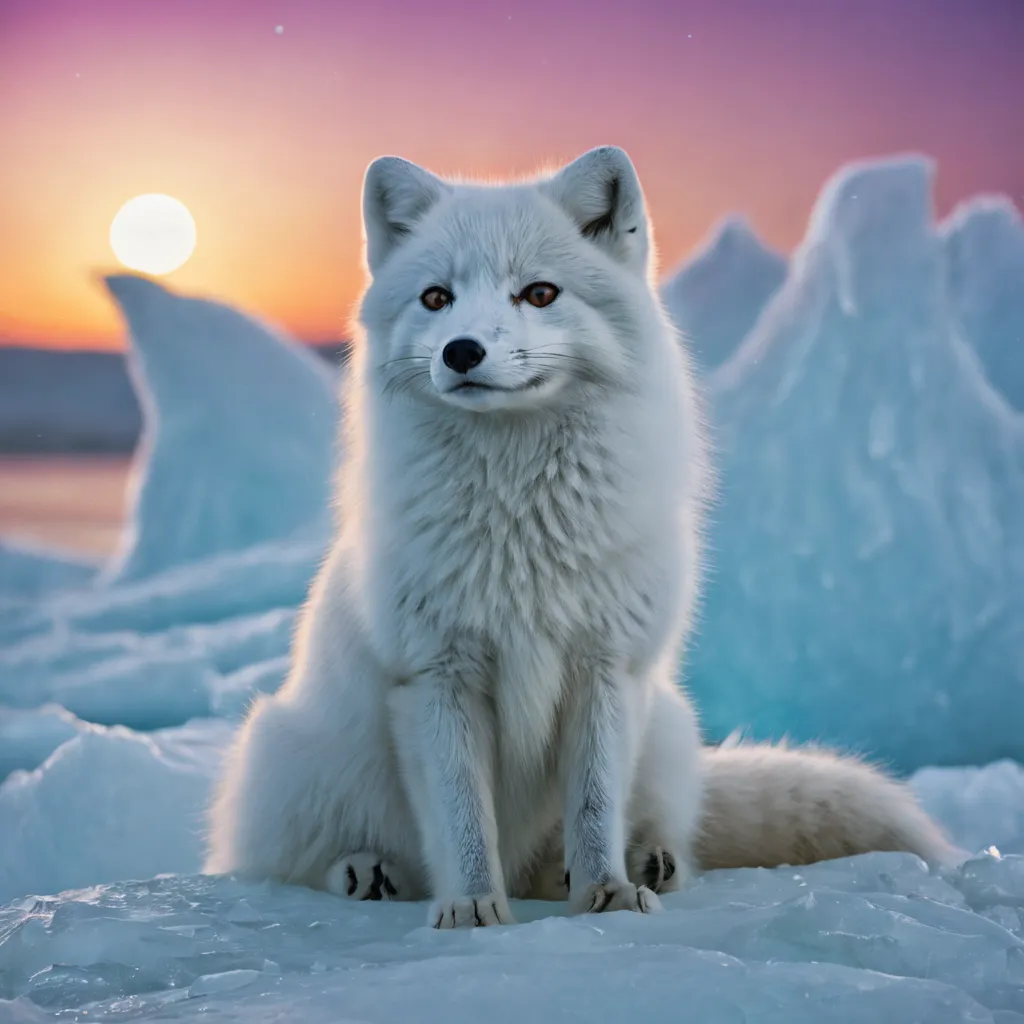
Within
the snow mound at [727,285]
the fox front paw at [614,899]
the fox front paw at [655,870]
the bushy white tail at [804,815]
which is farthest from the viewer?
the snow mound at [727,285]

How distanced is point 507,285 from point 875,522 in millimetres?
4034

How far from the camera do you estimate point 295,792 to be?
2678 millimetres

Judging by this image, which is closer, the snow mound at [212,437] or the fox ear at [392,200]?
the fox ear at [392,200]

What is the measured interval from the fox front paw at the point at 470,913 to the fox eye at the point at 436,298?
118 cm

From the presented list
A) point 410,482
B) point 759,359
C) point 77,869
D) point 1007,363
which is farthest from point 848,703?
point 410,482

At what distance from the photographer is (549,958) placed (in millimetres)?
1911

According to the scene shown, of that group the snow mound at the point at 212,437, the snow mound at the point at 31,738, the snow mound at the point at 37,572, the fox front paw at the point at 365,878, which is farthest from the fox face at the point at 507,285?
the snow mound at the point at 37,572

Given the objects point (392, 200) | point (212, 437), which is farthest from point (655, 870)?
point (212, 437)

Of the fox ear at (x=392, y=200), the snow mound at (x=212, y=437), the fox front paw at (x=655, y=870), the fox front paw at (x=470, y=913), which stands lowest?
the fox front paw at (x=655, y=870)

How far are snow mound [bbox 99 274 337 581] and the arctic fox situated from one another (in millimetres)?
5389

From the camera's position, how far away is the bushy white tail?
9.36 feet

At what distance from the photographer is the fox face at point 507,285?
2209 mm

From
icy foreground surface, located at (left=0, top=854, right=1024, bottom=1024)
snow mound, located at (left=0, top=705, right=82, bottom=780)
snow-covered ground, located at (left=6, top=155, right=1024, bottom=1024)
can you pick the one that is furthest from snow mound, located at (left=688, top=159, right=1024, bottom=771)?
icy foreground surface, located at (left=0, top=854, right=1024, bottom=1024)

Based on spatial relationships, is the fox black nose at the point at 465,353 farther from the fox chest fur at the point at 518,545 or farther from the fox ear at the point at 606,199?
the fox ear at the point at 606,199
